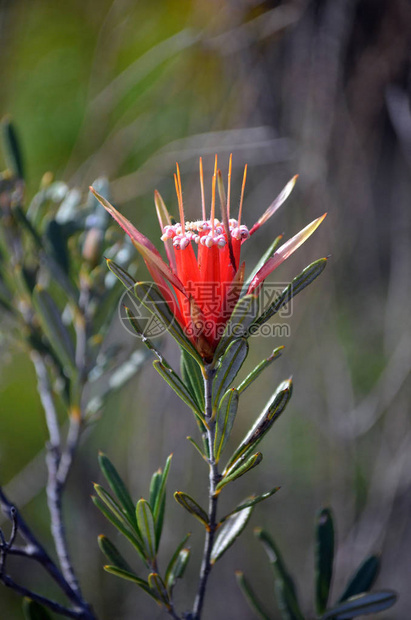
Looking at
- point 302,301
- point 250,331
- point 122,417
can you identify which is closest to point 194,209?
point 302,301

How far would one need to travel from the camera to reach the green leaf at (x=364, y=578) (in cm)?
86

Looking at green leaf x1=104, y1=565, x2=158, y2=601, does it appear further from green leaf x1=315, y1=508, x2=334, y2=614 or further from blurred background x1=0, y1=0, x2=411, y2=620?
blurred background x1=0, y1=0, x2=411, y2=620

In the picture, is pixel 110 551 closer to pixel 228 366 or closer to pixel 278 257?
pixel 228 366

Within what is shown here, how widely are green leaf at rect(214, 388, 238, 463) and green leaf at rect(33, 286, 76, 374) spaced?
449 millimetres

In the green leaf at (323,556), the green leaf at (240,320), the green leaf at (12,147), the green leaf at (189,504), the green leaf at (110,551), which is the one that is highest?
Answer: the green leaf at (12,147)

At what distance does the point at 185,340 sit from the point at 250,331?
0.23 ft

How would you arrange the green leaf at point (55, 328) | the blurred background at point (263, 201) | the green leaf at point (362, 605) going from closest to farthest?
the green leaf at point (362, 605), the green leaf at point (55, 328), the blurred background at point (263, 201)

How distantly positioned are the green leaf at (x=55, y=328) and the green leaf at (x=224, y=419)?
1.47ft

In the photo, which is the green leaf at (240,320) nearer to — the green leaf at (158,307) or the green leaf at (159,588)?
the green leaf at (158,307)

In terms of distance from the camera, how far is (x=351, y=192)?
2180mm

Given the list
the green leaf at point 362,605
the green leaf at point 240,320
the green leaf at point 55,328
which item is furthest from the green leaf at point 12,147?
the green leaf at point 362,605

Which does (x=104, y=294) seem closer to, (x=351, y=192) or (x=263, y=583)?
(x=351, y=192)

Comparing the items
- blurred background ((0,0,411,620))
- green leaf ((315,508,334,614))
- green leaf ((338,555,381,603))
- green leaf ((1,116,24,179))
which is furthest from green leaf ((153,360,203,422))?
blurred background ((0,0,411,620))

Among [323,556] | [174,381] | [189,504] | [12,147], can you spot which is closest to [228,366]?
[174,381]
